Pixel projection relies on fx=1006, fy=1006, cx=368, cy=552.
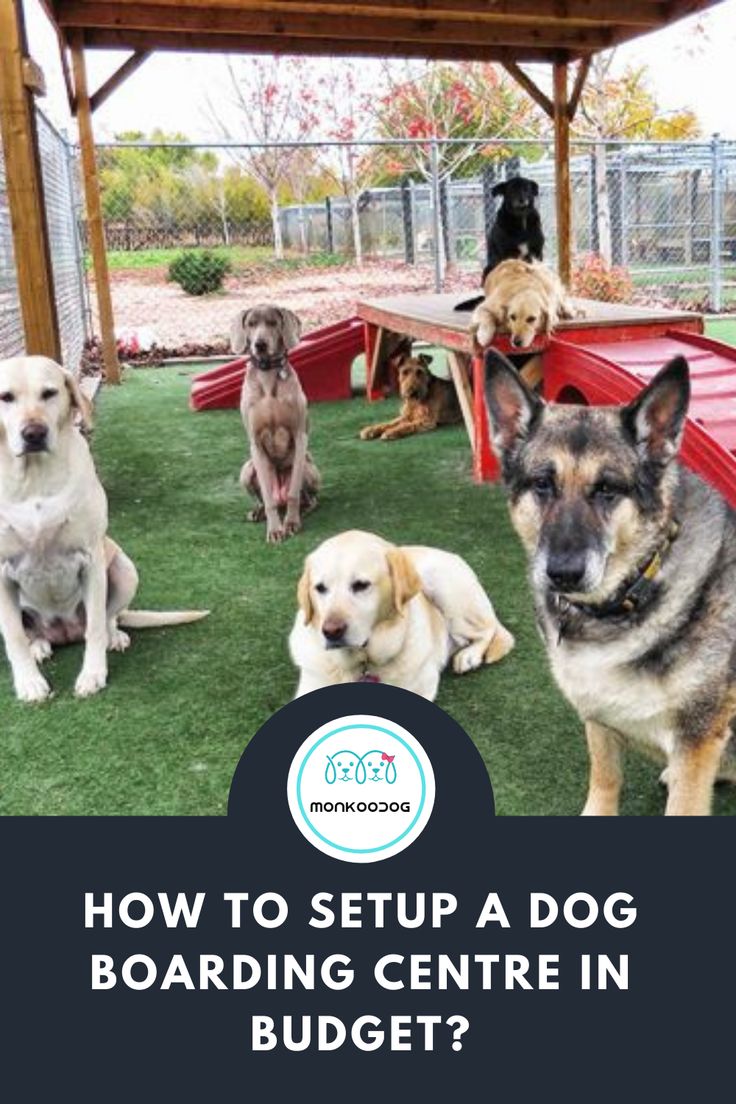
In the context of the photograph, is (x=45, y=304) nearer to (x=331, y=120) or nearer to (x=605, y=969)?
(x=605, y=969)

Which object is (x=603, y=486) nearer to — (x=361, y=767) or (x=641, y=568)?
(x=641, y=568)

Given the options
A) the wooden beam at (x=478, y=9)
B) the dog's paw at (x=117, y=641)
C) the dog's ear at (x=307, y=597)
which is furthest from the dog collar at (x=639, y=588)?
the wooden beam at (x=478, y=9)

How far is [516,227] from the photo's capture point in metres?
7.89

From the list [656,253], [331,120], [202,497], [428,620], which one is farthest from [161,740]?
[331,120]

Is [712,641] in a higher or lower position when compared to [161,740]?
higher

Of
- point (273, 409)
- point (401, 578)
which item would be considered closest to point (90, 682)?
point (401, 578)

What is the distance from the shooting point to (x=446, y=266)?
16109 millimetres

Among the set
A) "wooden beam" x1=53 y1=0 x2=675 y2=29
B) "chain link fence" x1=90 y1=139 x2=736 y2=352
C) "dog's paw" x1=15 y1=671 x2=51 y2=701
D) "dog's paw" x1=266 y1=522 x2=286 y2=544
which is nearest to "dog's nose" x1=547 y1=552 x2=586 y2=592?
"dog's paw" x1=15 y1=671 x2=51 y2=701

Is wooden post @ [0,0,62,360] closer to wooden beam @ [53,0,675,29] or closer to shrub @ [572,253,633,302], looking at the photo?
wooden beam @ [53,0,675,29]

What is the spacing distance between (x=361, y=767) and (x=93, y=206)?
9.37 meters

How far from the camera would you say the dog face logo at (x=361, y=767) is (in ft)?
6.25

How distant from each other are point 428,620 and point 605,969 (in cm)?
155

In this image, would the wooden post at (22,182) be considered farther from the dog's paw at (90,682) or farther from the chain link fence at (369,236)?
the chain link fence at (369,236)

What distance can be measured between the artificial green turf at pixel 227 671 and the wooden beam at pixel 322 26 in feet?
13.1
